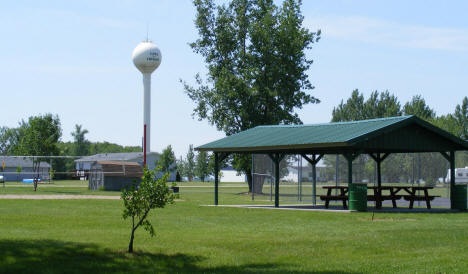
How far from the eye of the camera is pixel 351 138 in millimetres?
22750

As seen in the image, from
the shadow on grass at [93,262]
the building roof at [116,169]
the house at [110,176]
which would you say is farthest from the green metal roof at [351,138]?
the building roof at [116,169]

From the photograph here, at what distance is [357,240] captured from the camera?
14820 millimetres

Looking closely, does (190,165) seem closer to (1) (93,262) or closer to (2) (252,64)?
(2) (252,64)

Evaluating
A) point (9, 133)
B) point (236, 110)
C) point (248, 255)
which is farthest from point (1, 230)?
point (9, 133)

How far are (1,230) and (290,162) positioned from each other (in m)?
22.6

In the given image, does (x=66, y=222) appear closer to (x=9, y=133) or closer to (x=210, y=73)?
(x=210, y=73)

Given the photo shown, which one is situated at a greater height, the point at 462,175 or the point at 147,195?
the point at 462,175

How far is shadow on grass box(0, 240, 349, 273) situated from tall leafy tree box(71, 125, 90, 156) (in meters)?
116

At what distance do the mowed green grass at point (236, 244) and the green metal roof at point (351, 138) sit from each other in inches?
138

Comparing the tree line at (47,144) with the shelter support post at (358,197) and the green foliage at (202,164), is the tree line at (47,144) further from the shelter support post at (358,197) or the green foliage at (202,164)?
the shelter support post at (358,197)

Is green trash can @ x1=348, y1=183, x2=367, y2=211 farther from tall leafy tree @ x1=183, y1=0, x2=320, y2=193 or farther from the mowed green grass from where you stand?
tall leafy tree @ x1=183, y1=0, x2=320, y2=193

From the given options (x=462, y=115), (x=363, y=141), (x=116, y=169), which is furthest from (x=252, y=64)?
(x=462, y=115)

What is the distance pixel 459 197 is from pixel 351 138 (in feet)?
20.9

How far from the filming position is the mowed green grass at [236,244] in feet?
37.6
